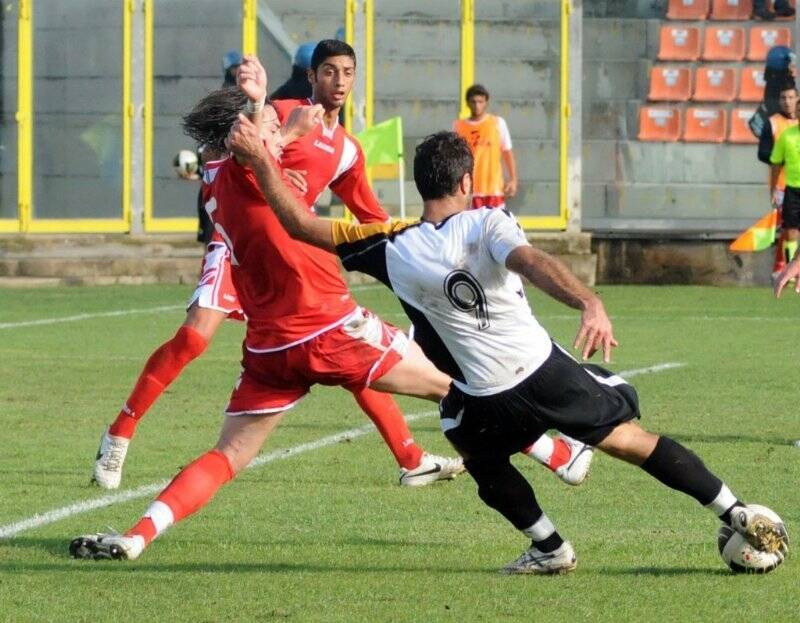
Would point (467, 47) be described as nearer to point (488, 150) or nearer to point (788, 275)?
point (488, 150)

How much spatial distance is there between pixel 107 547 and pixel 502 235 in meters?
1.74

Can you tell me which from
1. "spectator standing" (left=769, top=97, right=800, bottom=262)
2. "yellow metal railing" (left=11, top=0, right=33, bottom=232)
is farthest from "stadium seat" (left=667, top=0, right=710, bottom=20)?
"yellow metal railing" (left=11, top=0, right=33, bottom=232)

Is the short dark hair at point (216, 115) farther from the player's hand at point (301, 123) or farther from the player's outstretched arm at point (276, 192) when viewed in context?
the player's outstretched arm at point (276, 192)

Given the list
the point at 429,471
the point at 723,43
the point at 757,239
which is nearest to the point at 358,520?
the point at 429,471

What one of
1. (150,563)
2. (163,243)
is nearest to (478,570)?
(150,563)

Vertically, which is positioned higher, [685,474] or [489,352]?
[489,352]

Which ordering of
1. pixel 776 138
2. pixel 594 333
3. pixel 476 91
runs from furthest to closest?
pixel 476 91 → pixel 776 138 → pixel 594 333

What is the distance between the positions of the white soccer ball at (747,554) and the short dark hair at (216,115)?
2.27 meters

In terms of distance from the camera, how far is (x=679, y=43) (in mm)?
23094

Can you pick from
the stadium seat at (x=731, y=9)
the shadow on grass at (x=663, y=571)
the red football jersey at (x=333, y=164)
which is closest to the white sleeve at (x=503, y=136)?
the stadium seat at (x=731, y=9)

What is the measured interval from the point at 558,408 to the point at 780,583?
0.94m

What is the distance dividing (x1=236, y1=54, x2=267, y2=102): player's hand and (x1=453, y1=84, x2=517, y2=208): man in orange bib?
46.5 feet

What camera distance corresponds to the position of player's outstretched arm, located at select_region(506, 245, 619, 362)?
543cm

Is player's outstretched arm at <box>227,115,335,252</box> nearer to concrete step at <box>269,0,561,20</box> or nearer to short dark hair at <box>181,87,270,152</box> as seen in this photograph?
short dark hair at <box>181,87,270,152</box>
